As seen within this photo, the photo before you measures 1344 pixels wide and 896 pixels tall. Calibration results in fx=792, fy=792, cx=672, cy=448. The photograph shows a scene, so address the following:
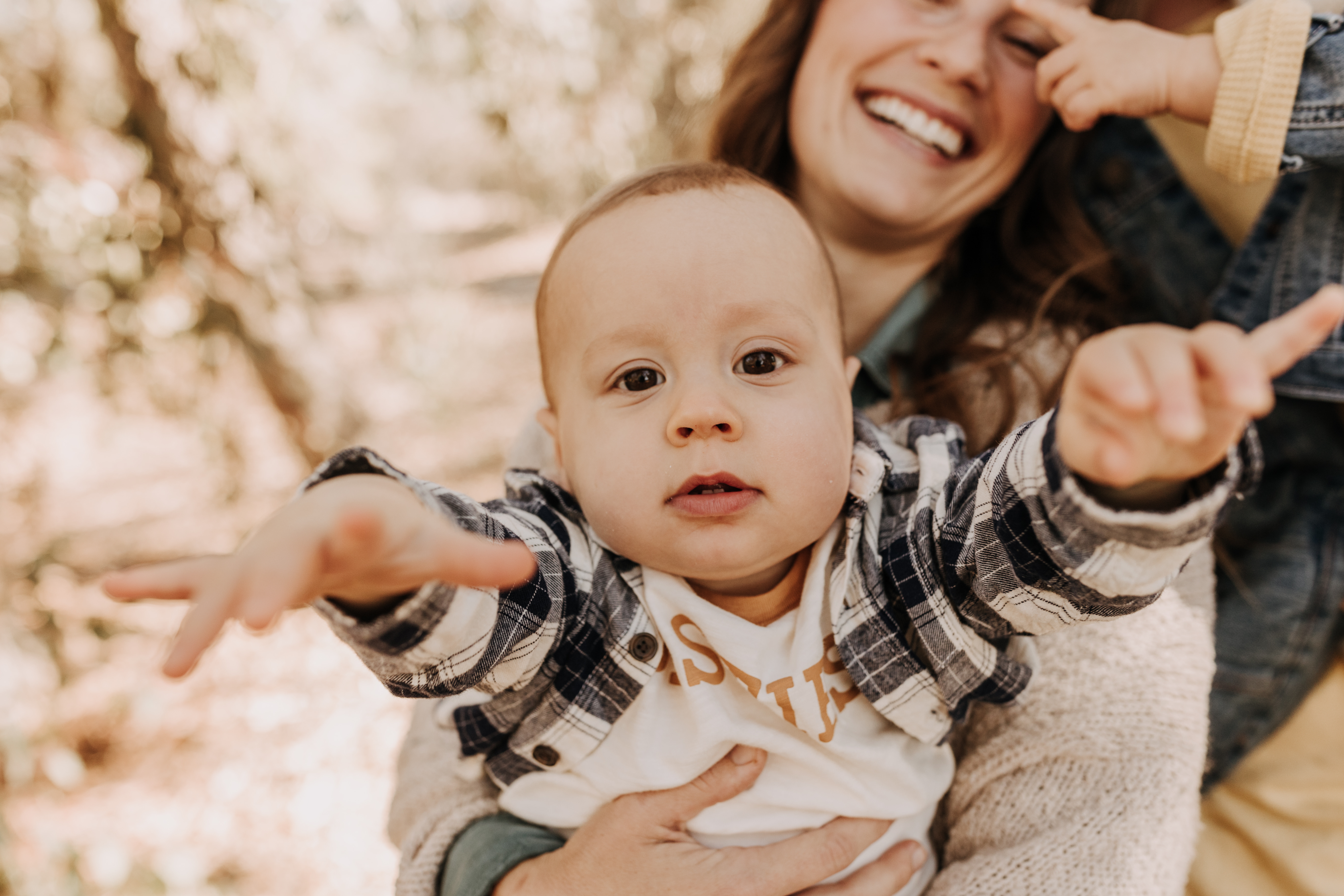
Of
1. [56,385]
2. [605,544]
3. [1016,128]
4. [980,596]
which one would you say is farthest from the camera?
[56,385]

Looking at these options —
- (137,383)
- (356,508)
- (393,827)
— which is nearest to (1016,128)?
(356,508)

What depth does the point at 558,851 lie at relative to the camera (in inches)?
44.1

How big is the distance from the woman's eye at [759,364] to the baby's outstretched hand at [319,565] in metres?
0.45

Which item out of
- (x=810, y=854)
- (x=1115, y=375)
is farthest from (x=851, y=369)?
(x=810, y=854)

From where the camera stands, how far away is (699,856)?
1074 millimetres

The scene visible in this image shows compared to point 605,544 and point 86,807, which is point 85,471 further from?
point 605,544

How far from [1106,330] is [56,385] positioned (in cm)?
597

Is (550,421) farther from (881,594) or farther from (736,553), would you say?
(881,594)

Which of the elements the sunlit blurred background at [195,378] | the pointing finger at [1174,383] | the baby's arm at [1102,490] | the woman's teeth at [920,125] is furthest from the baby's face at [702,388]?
the sunlit blurred background at [195,378]

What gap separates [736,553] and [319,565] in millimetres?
466

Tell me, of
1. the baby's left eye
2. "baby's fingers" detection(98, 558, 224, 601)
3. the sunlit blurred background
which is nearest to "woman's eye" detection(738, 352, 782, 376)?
the baby's left eye

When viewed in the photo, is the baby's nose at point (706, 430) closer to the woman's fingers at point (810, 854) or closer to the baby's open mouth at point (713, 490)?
the baby's open mouth at point (713, 490)

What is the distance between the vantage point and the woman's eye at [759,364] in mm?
987

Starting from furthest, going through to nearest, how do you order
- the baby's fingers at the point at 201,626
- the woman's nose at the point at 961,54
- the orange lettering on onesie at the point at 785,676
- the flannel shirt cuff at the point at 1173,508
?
the woman's nose at the point at 961,54 < the orange lettering on onesie at the point at 785,676 < the flannel shirt cuff at the point at 1173,508 < the baby's fingers at the point at 201,626
